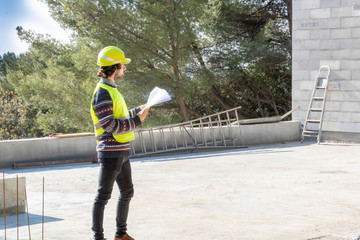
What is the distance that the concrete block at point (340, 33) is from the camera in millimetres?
12797

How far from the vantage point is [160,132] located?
1209 centimetres

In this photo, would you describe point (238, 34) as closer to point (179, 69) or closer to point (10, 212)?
point (179, 69)

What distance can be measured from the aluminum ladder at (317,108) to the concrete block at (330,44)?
1.53ft

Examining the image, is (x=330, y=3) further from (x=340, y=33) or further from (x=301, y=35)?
(x=301, y=35)

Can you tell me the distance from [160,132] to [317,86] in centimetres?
390

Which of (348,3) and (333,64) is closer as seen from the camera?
(348,3)

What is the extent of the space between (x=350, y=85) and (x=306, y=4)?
86.0 inches

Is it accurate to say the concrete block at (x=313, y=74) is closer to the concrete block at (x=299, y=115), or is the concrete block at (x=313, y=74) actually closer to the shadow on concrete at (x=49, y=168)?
the concrete block at (x=299, y=115)

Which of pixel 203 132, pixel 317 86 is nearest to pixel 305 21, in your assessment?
pixel 317 86

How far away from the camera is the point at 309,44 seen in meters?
13.3

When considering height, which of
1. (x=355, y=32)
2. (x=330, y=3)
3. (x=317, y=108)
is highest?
(x=330, y=3)

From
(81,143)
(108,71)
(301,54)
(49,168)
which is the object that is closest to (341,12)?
(301,54)

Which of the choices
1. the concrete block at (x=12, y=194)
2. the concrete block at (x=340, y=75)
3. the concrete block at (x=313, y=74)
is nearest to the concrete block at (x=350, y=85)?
the concrete block at (x=340, y=75)

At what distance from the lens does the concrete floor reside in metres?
5.23
